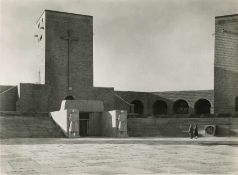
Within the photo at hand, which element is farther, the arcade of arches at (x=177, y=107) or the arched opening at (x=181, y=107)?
the arched opening at (x=181, y=107)

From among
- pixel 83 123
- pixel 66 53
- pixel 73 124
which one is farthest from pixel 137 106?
pixel 73 124

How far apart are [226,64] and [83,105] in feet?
43.3

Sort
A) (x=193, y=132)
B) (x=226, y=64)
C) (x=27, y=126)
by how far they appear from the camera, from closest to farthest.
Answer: (x=193, y=132) → (x=27, y=126) → (x=226, y=64)

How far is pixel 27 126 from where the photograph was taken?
22.9m

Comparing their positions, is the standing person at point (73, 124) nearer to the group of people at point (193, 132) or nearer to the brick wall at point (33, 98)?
the group of people at point (193, 132)

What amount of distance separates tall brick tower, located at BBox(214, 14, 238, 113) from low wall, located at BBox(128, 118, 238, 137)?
235 inches

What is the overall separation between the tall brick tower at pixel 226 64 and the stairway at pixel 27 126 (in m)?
14.5

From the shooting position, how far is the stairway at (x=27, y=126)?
21.5 m

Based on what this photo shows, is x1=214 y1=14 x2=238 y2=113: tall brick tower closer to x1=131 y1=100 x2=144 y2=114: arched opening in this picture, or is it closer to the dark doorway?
x1=131 y1=100 x2=144 y2=114: arched opening

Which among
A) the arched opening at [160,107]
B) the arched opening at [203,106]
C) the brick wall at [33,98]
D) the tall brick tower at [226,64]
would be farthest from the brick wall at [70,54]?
the tall brick tower at [226,64]

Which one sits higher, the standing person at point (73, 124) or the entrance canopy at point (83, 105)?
the entrance canopy at point (83, 105)

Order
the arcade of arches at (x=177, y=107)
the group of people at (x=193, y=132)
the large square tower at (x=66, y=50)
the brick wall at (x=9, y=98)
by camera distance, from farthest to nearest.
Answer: the arcade of arches at (x=177, y=107), the large square tower at (x=66, y=50), the brick wall at (x=9, y=98), the group of people at (x=193, y=132)

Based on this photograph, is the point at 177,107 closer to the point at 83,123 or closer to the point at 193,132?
the point at 193,132

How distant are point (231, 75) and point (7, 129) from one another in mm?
18272
